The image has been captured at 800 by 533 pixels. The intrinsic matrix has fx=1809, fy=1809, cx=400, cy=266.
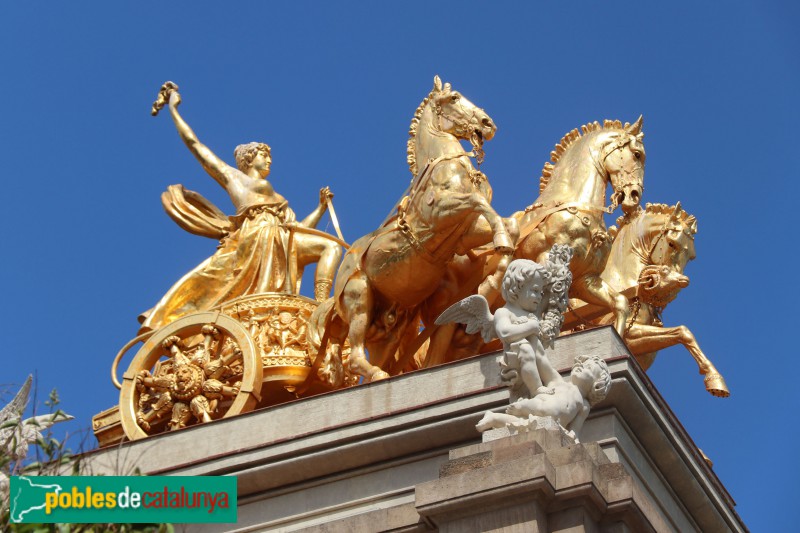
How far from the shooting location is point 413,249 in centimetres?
1684

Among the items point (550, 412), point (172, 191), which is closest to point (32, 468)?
point (550, 412)

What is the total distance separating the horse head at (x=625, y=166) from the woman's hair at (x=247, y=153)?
15.3ft

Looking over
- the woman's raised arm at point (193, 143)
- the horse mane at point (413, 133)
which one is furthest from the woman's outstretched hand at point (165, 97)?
the horse mane at point (413, 133)

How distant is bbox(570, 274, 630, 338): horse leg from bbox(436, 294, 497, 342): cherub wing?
3.98m

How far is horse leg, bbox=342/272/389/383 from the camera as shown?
17.0 m

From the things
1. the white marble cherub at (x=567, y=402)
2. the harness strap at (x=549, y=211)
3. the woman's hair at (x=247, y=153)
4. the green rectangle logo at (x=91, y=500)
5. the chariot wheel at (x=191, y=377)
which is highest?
the woman's hair at (x=247, y=153)

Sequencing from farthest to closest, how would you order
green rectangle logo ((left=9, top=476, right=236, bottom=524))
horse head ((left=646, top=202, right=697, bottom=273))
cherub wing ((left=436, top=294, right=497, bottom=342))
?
1. horse head ((left=646, top=202, right=697, bottom=273))
2. cherub wing ((left=436, top=294, right=497, bottom=342))
3. green rectangle logo ((left=9, top=476, right=236, bottom=524))

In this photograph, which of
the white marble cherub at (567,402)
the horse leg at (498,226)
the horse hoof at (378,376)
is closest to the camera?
the white marble cherub at (567,402)

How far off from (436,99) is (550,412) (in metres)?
6.48

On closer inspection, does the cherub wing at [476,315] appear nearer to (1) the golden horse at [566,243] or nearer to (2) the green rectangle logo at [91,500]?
(2) the green rectangle logo at [91,500]

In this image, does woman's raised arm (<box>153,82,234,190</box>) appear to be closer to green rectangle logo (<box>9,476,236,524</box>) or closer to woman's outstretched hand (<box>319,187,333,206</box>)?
woman's outstretched hand (<box>319,187,333,206</box>)

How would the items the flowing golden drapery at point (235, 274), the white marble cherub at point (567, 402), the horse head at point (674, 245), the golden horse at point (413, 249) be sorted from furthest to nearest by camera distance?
the flowing golden drapery at point (235, 274), the horse head at point (674, 245), the golden horse at point (413, 249), the white marble cherub at point (567, 402)

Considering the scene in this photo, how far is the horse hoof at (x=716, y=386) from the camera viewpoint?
1717cm

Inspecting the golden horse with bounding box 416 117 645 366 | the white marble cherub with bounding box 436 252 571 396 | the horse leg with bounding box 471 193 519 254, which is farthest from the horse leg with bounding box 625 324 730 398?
the white marble cherub with bounding box 436 252 571 396
